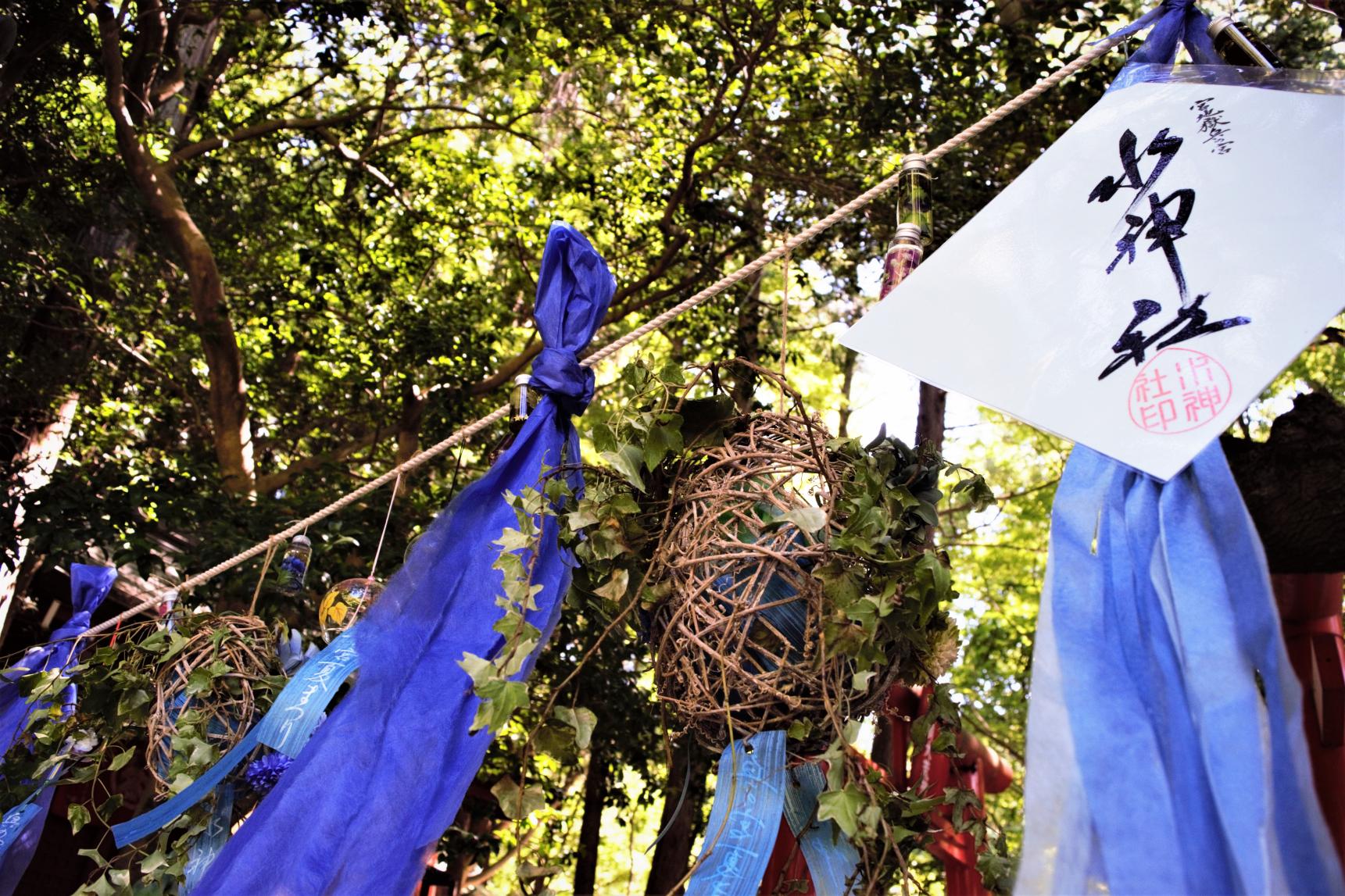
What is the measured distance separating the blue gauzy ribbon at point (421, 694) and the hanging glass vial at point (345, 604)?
0.65 metres

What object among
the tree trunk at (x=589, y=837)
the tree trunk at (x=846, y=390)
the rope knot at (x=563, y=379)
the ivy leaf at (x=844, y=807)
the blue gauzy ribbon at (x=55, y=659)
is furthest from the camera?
the tree trunk at (x=846, y=390)

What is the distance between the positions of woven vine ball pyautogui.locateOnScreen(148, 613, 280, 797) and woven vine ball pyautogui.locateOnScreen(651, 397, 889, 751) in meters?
1.14

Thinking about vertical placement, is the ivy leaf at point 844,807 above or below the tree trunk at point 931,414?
below

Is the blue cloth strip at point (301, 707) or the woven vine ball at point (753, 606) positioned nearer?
the woven vine ball at point (753, 606)

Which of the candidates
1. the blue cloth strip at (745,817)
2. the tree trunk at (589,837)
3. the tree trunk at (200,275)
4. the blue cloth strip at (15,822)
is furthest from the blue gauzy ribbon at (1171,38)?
the tree trunk at (589,837)

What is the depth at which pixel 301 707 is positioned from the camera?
6.68 ft

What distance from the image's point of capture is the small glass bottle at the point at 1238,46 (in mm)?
1565

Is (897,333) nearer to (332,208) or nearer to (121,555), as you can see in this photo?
(121,555)

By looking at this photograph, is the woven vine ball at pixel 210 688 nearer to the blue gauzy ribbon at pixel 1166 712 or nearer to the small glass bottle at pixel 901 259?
the small glass bottle at pixel 901 259

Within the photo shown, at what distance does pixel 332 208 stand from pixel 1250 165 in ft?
18.8

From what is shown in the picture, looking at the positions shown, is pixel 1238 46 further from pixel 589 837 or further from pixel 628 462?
pixel 589 837

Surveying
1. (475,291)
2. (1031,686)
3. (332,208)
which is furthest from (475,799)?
(1031,686)

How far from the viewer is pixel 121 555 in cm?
412

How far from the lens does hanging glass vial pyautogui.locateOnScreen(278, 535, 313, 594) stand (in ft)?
9.38
